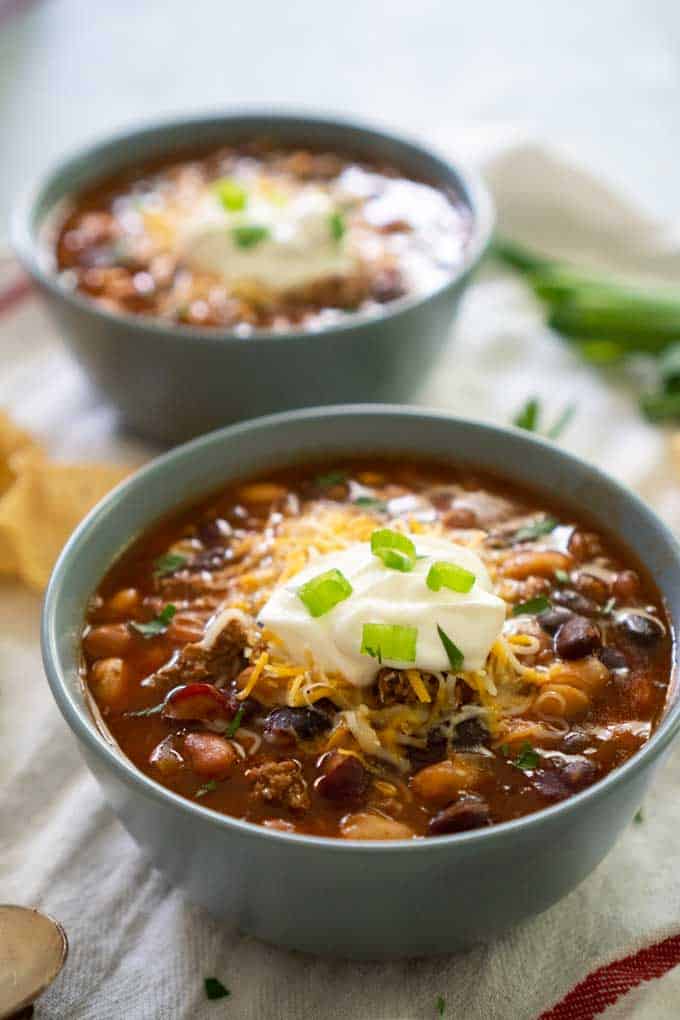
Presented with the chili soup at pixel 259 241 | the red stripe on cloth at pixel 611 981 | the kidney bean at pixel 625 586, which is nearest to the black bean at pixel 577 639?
the kidney bean at pixel 625 586

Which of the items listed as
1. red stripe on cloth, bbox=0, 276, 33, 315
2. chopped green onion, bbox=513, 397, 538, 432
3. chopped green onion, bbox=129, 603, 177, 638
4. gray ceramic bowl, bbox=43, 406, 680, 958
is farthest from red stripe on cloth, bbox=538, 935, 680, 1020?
red stripe on cloth, bbox=0, 276, 33, 315

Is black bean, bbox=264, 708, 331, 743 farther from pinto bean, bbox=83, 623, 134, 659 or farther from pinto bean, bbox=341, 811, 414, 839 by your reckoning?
pinto bean, bbox=83, 623, 134, 659

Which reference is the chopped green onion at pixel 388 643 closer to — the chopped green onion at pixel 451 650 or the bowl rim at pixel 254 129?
the chopped green onion at pixel 451 650

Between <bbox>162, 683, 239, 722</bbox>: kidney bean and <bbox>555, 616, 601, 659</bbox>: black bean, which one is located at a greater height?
<bbox>555, 616, 601, 659</bbox>: black bean

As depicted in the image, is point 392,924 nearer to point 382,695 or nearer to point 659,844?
point 382,695

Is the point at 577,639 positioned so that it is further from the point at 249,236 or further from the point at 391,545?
the point at 249,236

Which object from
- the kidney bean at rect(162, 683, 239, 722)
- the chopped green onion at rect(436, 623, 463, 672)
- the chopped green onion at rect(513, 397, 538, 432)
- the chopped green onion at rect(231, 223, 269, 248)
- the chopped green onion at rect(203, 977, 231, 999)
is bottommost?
the chopped green onion at rect(203, 977, 231, 999)

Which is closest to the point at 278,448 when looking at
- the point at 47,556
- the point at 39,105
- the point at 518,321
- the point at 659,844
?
the point at 47,556

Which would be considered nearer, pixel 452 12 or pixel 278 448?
pixel 278 448
